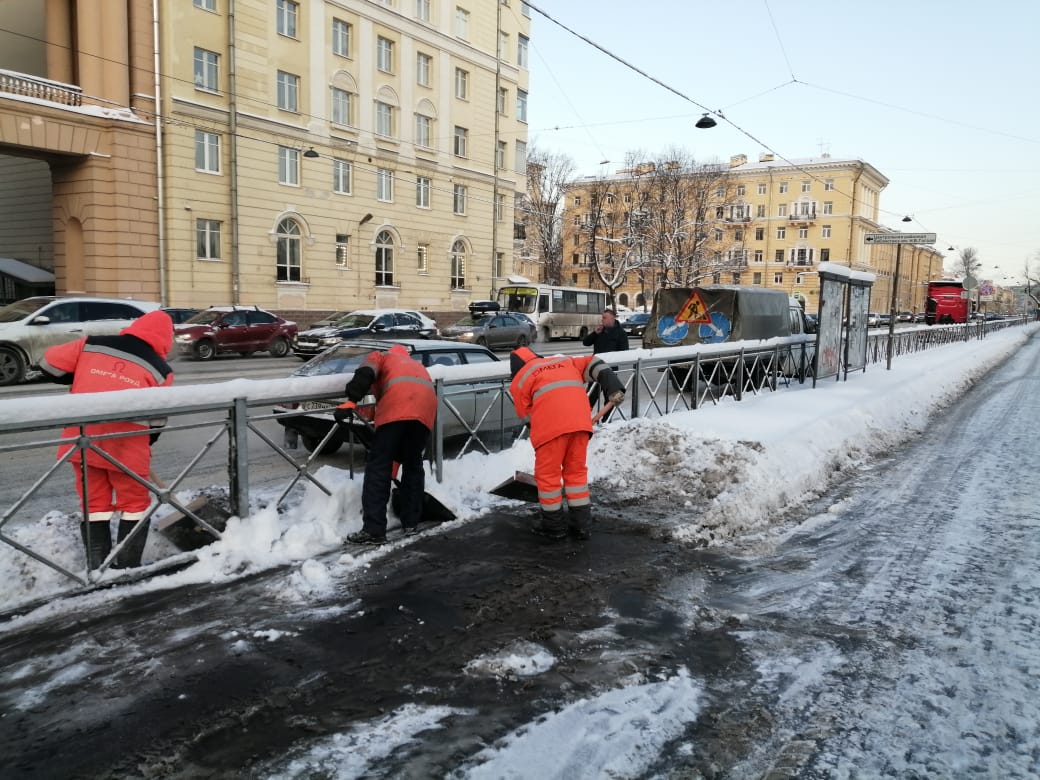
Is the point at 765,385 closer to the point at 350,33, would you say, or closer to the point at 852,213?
the point at 350,33

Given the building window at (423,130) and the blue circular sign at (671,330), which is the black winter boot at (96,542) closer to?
the blue circular sign at (671,330)

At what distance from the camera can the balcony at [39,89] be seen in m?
24.0

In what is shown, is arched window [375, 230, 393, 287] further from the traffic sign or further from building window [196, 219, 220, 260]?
the traffic sign

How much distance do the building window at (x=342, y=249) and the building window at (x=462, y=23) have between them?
13378mm

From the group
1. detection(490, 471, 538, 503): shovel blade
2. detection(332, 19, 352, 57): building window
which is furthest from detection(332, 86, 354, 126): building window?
detection(490, 471, 538, 503): shovel blade

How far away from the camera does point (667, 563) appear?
5.43 metres

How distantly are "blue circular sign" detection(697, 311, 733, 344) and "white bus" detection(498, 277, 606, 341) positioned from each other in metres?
17.6

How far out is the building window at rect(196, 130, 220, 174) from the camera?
28.3m

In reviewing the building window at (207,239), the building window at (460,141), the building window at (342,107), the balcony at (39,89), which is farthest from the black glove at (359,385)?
the building window at (460,141)

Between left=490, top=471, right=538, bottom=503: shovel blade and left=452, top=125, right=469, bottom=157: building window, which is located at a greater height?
left=452, top=125, right=469, bottom=157: building window

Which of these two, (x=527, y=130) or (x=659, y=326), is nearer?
(x=659, y=326)

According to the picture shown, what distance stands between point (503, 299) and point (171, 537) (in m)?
31.5

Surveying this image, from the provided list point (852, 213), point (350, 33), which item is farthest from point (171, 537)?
point (852, 213)

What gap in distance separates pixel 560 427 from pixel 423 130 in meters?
35.5
